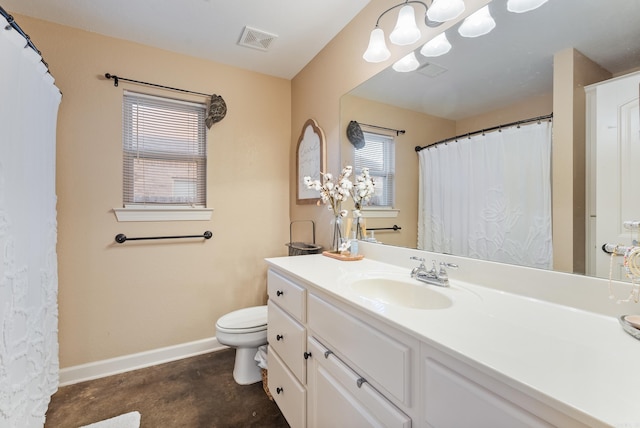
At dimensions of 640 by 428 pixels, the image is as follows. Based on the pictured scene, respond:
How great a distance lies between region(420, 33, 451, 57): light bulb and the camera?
1258 mm

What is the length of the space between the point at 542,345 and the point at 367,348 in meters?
0.44

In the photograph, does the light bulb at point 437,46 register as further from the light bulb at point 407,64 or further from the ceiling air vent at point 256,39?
the ceiling air vent at point 256,39

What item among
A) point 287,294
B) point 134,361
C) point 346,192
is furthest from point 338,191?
point 134,361

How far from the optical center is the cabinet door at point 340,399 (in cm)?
78

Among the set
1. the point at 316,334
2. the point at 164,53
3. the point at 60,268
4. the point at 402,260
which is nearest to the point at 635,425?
the point at 316,334

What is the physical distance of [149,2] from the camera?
5.36 feet

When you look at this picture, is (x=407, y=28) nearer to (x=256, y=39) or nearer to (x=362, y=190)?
(x=362, y=190)

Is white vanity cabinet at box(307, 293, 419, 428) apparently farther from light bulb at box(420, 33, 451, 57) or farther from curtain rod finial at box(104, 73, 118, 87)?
curtain rod finial at box(104, 73, 118, 87)

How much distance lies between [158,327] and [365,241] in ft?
5.63

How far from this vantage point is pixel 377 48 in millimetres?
1498

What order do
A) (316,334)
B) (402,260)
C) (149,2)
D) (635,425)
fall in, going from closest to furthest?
(635,425) < (316,334) < (402,260) < (149,2)

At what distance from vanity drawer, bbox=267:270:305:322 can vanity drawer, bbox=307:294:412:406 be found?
0.13 m

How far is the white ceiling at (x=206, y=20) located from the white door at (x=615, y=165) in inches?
54.0

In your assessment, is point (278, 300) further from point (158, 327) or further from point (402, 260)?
point (158, 327)
